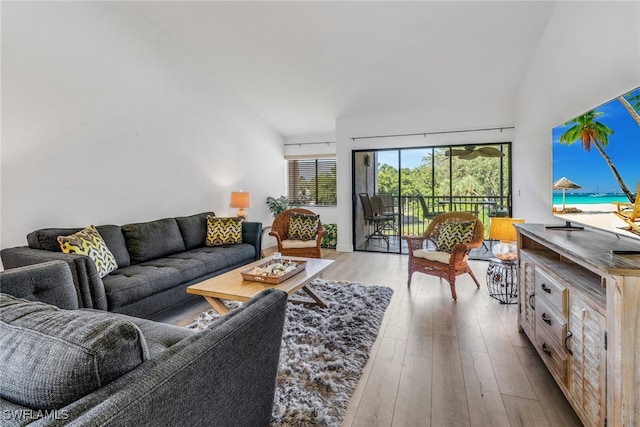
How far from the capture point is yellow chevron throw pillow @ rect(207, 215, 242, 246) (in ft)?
13.4

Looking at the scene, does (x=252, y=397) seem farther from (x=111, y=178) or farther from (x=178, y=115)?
(x=178, y=115)

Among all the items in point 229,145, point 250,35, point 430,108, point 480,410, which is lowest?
point 480,410

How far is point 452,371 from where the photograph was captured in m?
2.01

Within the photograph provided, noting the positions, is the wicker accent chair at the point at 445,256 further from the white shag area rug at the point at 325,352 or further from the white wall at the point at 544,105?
the white wall at the point at 544,105

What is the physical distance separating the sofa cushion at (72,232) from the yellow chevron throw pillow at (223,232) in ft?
3.54

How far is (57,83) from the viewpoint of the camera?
9.72 ft

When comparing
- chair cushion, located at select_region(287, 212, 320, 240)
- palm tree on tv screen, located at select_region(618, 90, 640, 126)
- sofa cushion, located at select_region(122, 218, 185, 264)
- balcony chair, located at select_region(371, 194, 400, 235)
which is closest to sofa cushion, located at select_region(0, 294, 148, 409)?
palm tree on tv screen, located at select_region(618, 90, 640, 126)

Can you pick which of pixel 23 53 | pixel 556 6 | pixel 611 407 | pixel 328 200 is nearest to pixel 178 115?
pixel 23 53

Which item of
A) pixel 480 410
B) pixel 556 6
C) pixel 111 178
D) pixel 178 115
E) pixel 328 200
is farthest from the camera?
pixel 328 200

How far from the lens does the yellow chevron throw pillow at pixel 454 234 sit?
11.6 feet

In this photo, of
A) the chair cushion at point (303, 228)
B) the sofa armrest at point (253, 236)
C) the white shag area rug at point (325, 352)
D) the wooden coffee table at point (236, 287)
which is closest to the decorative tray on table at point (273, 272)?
the wooden coffee table at point (236, 287)

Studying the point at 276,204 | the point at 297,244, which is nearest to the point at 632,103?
the point at 297,244

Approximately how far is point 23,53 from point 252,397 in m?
3.52

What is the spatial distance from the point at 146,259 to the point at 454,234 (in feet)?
11.2
